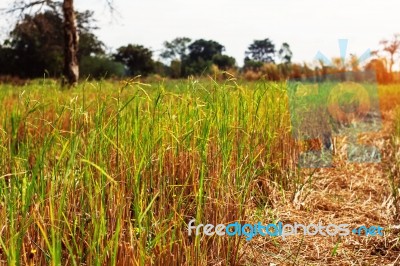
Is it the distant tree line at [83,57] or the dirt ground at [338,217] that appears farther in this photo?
the distant tree line at [83,57]

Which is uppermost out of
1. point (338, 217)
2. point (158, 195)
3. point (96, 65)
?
point (96, 65)

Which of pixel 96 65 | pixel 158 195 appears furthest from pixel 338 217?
pixel 96 65

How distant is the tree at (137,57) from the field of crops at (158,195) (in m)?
22.6

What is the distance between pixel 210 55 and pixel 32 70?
12.2 m

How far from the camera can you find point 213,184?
1.76 metres

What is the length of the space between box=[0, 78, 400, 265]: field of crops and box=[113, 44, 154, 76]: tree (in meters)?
22.6

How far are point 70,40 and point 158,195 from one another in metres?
9.47

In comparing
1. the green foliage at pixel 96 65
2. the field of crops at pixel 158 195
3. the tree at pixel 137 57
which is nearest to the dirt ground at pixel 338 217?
the field of crops at pixel 158 195

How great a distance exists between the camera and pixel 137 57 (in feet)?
83.1

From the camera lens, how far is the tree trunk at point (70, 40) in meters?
10.6

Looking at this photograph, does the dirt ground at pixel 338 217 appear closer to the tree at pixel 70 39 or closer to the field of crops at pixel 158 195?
the field of crops at pixel 158 195

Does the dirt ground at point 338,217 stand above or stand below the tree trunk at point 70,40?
below

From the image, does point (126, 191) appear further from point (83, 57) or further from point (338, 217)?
point (83, 57)

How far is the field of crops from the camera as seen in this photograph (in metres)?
1.40
